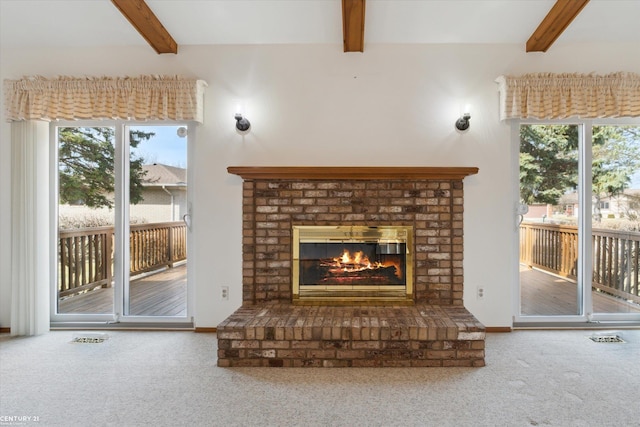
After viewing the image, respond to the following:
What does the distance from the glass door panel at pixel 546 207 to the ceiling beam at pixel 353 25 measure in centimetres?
174

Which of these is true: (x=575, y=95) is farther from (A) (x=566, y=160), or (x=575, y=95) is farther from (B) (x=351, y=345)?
(B) (x=351, y=345)

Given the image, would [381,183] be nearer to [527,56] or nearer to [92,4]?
[527,56]

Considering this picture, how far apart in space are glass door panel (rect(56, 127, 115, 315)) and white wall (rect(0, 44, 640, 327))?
430 millimetres

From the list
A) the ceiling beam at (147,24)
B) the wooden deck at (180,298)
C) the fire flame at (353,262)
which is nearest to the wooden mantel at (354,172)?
the fire flame at (353,262)

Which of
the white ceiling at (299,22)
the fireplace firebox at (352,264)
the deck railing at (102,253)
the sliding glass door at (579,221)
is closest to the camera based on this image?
the white ceiling at (299,22)

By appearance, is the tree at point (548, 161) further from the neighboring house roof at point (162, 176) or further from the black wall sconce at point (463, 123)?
the neighboring house roof at point (162, 176)

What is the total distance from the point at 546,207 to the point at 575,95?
100 centimetres

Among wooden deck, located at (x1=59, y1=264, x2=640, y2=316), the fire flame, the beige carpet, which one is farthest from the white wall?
the fire flame

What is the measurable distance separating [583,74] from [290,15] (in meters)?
2.62

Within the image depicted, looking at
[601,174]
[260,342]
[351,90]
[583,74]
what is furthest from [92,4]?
[601,174]

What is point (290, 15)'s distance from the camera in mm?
2787

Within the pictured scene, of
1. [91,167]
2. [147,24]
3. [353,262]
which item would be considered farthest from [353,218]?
[91,167]

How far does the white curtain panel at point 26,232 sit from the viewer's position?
3.00m

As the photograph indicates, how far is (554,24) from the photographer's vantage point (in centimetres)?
275
